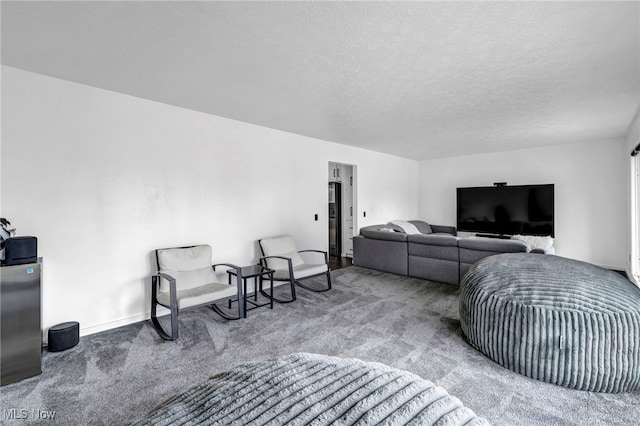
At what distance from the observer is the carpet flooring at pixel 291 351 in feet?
5.96

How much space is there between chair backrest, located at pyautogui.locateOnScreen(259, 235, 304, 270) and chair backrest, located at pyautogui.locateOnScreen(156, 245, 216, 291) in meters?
0.85

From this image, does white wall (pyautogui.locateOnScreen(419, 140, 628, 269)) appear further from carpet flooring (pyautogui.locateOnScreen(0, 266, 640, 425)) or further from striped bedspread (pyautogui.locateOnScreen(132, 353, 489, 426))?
striped bedspread (pyautogui.locateOnScreen(132, 353, 489, 426))

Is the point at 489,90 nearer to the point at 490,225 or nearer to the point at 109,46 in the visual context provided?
the point at 109,46

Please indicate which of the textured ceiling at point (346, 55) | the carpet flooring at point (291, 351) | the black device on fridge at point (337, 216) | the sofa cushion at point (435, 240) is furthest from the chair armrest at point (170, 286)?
the black device on fridge at point (337, 216)

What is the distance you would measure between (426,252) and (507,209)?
9.64ft

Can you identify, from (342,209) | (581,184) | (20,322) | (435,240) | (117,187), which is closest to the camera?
(20,322)

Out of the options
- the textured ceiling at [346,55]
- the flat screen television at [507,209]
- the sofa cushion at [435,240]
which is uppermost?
the textured ceiling at [346,55]

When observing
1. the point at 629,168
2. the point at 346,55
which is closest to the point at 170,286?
the point at 346,55

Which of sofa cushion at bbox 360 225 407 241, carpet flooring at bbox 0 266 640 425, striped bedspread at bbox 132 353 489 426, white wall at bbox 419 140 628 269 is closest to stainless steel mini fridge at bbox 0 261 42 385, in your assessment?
carpet flooring at bbox 0 266 640 425

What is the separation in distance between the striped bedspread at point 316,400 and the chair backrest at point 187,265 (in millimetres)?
2553

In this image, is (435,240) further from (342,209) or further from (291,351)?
(291,351)

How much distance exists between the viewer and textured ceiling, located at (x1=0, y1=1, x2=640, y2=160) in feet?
6.09

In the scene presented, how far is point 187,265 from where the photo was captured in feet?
11.1

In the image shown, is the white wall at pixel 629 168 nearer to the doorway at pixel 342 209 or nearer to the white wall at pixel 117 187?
the doorway at pixel 342 209
